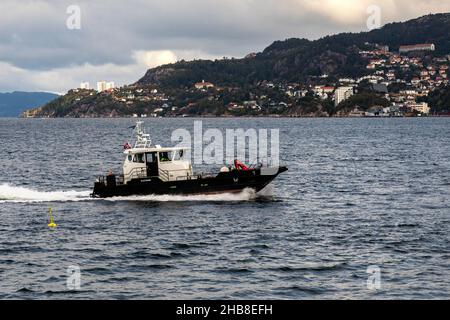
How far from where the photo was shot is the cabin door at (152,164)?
44.2m

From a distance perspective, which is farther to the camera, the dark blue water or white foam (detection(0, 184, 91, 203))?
white foam (detection(0, 184, 91, 203))

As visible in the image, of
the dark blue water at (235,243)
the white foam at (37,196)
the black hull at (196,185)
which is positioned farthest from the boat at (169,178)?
the white foam at (37,196)

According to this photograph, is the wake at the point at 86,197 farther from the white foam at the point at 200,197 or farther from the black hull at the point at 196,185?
the black hull at the point at 196,185

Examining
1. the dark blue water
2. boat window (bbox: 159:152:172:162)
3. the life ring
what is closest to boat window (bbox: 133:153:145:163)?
boat window (bbox: 159:152:172:162)

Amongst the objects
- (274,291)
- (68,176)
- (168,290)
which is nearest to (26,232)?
(168,290)

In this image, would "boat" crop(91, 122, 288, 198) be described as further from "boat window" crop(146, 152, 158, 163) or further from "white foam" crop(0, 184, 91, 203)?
"white foam" crop(0, 184, 91, 203)

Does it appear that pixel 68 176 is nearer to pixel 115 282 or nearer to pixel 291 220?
pixel 291 220

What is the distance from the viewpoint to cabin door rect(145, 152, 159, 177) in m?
44.2

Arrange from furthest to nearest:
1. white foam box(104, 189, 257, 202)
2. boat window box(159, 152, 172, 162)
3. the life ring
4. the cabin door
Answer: the life ring → boat window box(159, 152, 172, 162) → the cabin door → white foam box(104, 189, 257, 202)

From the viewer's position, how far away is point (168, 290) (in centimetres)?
2375

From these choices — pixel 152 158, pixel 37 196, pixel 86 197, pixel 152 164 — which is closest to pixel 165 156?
pixel 152 158

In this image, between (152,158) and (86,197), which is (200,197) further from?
(86,197)

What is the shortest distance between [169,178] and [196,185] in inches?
77.1

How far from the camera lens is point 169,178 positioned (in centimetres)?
4444
